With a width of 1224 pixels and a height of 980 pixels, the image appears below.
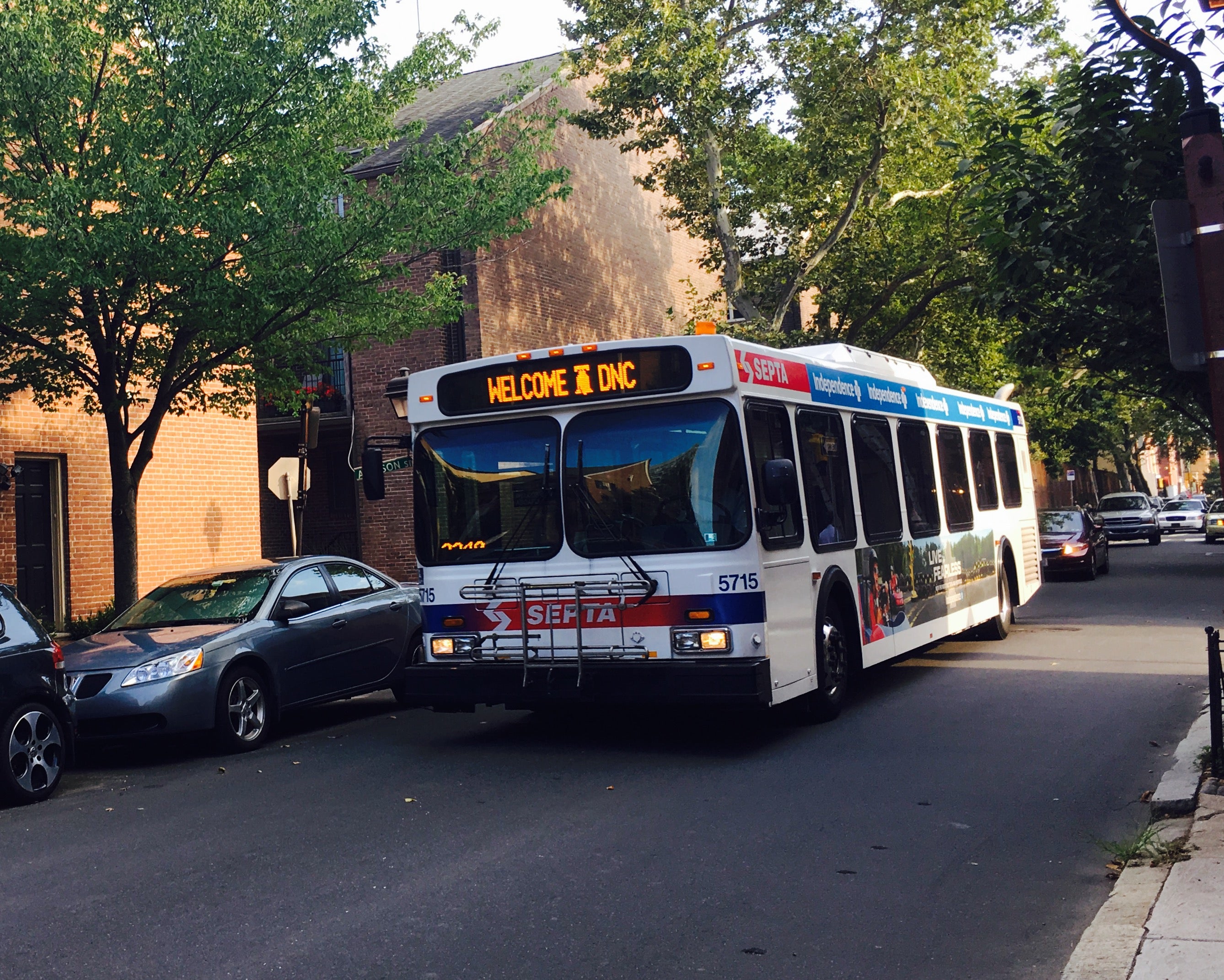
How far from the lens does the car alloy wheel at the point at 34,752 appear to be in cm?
802

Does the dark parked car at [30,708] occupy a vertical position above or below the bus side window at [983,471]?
below

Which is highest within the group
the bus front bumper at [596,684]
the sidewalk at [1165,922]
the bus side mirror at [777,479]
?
the bus side mirror at [777,479]

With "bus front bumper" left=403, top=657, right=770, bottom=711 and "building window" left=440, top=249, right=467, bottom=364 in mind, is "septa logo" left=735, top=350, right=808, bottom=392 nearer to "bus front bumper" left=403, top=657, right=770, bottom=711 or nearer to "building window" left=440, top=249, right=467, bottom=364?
"bus front bumper" left=403, top=657, right=770, bottom=711

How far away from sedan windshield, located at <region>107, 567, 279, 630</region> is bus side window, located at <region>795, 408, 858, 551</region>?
4.65 m

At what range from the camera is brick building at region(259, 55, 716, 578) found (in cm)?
2566

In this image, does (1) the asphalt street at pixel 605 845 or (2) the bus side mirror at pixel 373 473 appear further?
(2) the bus side mirror at pixel 373 473

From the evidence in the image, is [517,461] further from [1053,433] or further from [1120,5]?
[1053,433]

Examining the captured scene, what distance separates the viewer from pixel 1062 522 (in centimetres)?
2675

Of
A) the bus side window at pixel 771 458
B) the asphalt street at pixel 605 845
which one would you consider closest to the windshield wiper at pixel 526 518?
the asphalt street at pixel 605 845

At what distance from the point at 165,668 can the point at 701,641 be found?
4.01 metres

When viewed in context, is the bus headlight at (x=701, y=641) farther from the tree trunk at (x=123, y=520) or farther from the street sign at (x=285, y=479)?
the street sign at (x=285, y=479)

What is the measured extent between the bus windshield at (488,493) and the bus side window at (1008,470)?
8.42m

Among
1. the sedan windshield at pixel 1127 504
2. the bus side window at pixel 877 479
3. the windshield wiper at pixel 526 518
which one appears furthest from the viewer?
the sedan windshield at pixel 1127 504

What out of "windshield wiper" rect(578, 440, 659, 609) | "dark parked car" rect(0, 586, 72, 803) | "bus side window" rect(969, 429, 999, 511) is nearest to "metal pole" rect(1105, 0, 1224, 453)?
"windshield wiper" rect(578, 440, 659, 609)
